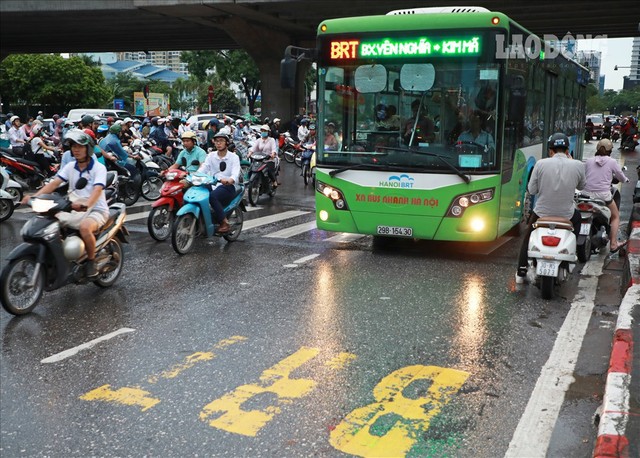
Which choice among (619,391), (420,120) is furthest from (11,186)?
(619,391)

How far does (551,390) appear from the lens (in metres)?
4.94

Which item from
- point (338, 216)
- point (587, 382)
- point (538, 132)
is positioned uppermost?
point (538, 132)

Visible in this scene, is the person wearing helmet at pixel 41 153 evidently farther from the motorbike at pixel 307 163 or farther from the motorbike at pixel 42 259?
the motorbike at pixel 42 259

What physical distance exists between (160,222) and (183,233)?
108 cm

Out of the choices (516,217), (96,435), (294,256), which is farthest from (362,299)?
(516,217)

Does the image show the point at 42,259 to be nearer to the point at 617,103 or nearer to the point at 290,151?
the point at 290,151

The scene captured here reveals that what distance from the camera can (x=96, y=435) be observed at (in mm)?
Answer: 4137

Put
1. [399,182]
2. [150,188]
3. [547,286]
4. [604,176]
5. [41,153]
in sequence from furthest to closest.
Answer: [41,153] → [150,188] → [604,176] → [399,182] → [547,286]

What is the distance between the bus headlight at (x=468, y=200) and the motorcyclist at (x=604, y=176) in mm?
1520

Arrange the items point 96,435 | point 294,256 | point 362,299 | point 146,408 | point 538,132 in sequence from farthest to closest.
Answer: point 538,132, point 294,256, point 362,299, point 146,408, point 96,435

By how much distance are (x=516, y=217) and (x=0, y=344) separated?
773cm

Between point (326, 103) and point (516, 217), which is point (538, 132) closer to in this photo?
point (516, 217)

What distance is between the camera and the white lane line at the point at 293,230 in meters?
11.5

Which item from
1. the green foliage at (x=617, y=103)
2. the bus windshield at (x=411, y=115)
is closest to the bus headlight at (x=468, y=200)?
the bus windshield at (x=411, y=115)
